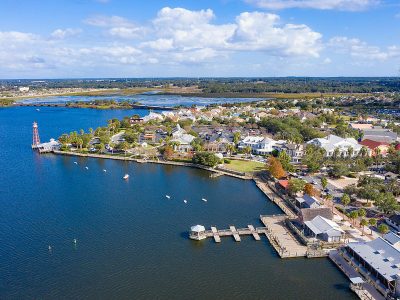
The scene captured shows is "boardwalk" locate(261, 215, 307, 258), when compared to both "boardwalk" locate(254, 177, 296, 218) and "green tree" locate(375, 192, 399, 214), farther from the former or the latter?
"green tree" locate(375, 192, 399, 214)

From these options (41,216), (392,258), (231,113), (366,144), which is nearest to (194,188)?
(41,216)

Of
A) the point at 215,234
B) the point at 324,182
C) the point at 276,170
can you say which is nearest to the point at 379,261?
the point at 215,234

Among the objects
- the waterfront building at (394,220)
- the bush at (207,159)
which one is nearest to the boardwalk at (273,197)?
the bush at (207,159)

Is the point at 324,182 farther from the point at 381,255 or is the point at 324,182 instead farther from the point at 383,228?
the point at 381,255

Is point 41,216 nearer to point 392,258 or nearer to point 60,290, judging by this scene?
point 60,290

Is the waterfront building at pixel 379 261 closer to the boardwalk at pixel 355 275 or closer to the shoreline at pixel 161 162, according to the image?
the boardwalk at pixel 355 275

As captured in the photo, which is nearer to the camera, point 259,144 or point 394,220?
point 394,220
